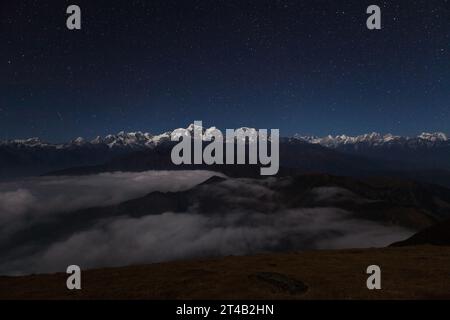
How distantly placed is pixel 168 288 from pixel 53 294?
39.8 ft

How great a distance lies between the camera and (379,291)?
104ft

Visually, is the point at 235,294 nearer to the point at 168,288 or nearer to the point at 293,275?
the point at 168,288

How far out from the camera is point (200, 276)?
139 feet
